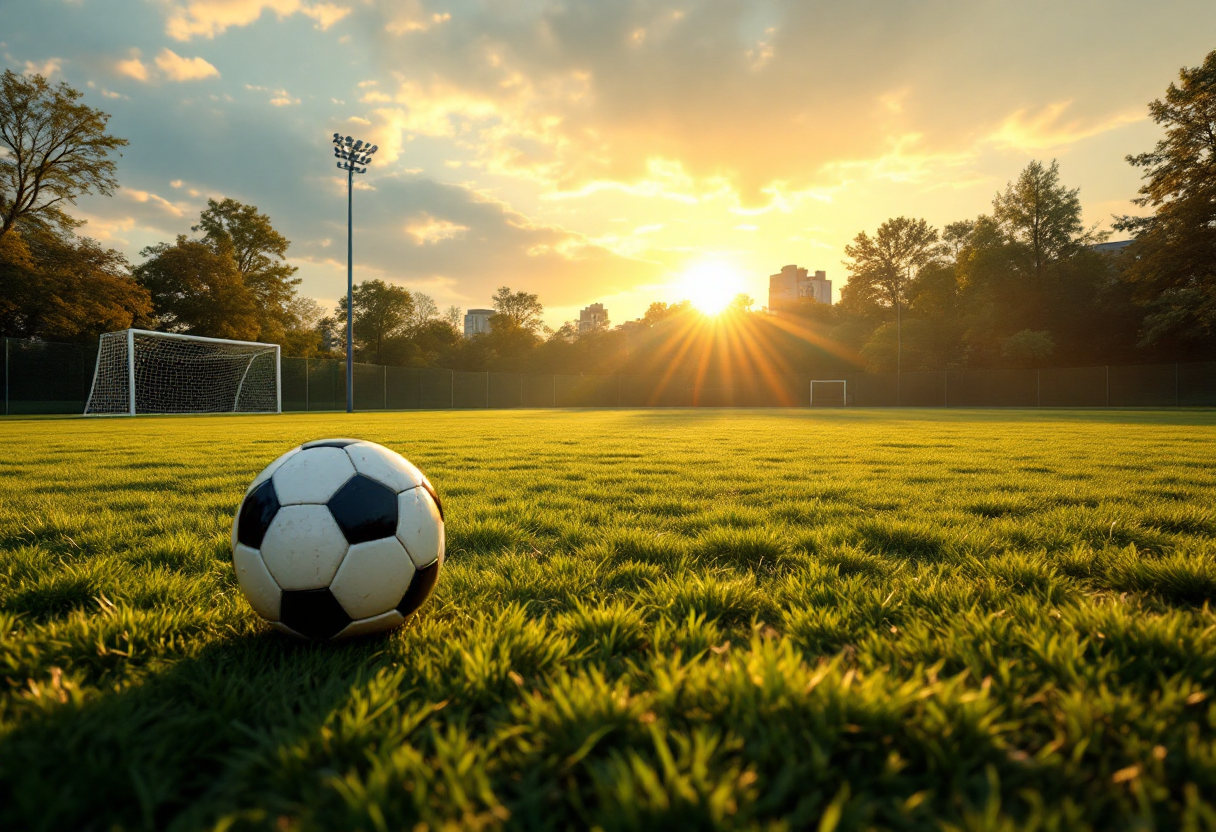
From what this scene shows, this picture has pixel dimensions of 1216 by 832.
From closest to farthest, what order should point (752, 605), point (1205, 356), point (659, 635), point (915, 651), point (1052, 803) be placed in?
point (1052, 803) < point (915, 651) < point (659, 635) < point (752, 605) < point (1205, 356)

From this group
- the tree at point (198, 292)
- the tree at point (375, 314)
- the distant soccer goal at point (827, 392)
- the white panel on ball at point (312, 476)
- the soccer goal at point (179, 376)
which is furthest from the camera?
the tree at point (375, 314)

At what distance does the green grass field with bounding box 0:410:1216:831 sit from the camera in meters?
1.08

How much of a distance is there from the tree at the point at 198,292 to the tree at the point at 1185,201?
54.4 meters

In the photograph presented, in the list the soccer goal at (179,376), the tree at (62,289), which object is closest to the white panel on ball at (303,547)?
the soccer goal at (179,376)

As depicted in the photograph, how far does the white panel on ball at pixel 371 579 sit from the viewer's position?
1.83 metres

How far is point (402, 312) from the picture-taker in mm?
57000

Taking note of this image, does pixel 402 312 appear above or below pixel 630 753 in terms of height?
above

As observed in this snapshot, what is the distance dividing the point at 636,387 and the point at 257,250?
3132 cm

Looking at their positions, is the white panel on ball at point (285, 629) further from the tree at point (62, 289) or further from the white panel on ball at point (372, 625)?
the tree at point (62, 289)

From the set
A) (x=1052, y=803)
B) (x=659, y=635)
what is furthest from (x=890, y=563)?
(x=1052, y=803)

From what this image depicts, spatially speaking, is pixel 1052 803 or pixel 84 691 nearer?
pixel 1052 803

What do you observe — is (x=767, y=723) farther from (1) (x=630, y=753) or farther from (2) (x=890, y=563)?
(2) (x=890, y=563)

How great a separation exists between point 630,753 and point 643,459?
19.4 feet

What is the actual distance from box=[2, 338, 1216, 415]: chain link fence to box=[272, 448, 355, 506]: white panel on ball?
29.7 metres
